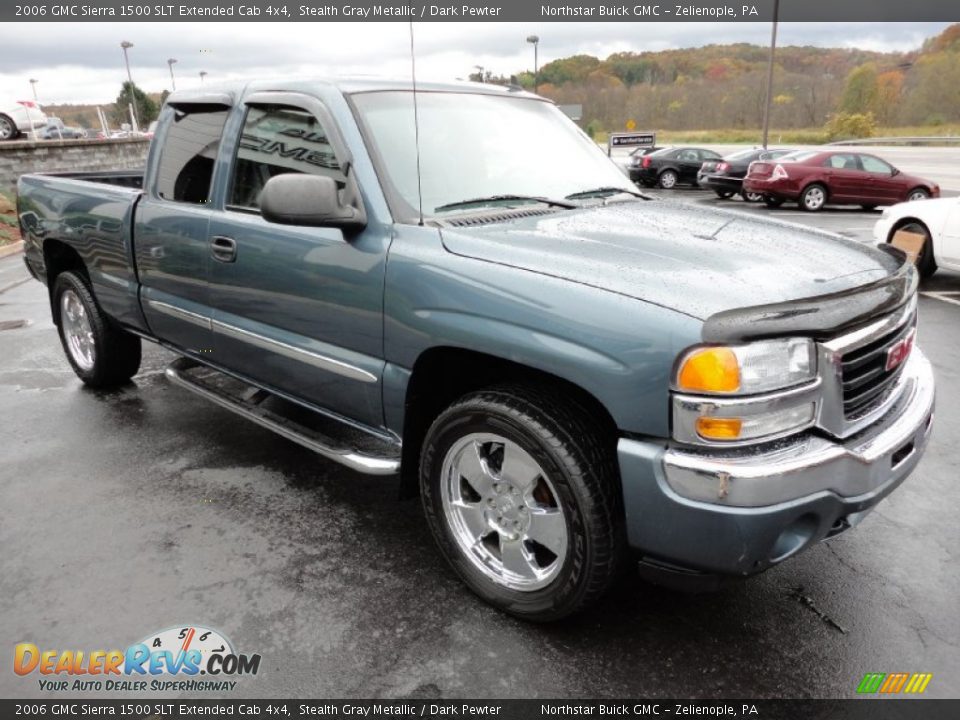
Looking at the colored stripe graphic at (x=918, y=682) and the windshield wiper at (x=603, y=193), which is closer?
the colored stripe graphic at (x=918, y=682)

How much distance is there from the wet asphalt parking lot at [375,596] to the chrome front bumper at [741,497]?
513 millimetres

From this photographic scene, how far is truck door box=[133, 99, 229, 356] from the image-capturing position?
11.9 ft

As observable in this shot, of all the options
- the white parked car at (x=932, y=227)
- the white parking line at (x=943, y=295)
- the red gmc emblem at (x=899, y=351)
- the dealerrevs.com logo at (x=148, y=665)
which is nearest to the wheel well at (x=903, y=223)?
the white parked car at (x=932, y=227)

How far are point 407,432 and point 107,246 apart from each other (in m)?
2.68

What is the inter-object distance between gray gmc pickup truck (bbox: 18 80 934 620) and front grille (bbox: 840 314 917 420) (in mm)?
11

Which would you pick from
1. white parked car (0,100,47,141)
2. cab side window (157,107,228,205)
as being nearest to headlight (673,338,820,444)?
cab side window (157,107,228,205)

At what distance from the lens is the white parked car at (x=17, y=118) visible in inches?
760

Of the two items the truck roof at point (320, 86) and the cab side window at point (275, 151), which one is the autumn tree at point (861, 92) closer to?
the truck roof at point (320, 86)

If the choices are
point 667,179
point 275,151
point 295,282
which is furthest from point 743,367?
point 667,179

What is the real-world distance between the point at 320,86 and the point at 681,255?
176 centimetres

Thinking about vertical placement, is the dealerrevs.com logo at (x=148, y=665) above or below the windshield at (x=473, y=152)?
below

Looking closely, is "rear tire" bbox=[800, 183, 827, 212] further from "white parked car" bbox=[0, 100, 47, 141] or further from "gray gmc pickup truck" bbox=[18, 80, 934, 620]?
"white parked car" bbox=[0, 100, 47, 141]

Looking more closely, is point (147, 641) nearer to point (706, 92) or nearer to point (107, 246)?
point (107, 246)

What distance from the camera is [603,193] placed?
338cm
